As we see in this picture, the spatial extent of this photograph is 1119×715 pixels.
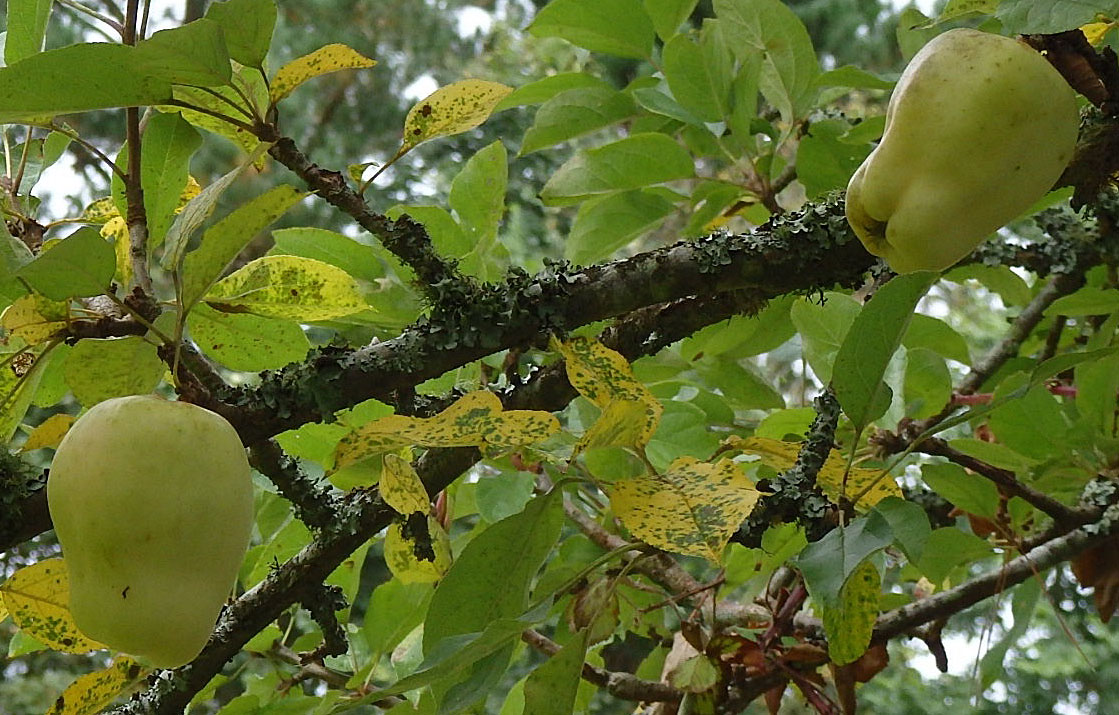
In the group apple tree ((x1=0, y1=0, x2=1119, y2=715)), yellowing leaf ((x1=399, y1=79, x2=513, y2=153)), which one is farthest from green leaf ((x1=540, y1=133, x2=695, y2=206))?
yellowing leaf ((x1=399, y1=79, x2=513, y2=153))

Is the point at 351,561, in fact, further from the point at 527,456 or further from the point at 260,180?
the point at 260,180

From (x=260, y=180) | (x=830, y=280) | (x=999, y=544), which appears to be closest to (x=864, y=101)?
(x=260, y=180)

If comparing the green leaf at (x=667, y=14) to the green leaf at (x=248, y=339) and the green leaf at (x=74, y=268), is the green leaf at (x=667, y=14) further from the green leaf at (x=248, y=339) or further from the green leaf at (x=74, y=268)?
the green leaf at (x=74, y=268)

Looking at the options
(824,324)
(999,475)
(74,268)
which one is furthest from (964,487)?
(74,268)

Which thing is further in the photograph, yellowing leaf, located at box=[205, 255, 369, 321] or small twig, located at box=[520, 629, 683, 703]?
small twig, located at box=[520, 629, 683, 703]

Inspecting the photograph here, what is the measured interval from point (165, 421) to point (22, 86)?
6.5 inches

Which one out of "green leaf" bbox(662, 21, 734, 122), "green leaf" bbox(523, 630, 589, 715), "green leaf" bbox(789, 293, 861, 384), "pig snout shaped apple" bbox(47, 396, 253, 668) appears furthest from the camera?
"green leaf" bbox(662, 21, 734, 122)

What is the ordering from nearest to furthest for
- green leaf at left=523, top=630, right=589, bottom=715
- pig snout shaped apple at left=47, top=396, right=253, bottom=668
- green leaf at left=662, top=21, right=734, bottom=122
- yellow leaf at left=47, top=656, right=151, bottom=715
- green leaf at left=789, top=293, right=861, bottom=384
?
pig snout shaped apple at left=47, top=396, right=253, bottom=668 < green leaf at left=523, top=630, right=589, bottom=715 < yellow leaf at left=47, top=656, right=151, bottom=715 < green leaf at left=789, top=293, right=861, bottom=384 < green leaf at left=662, top=21, right=734, bottom=122

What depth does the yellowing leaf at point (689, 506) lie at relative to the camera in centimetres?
46

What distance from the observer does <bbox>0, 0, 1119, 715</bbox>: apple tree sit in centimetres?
45

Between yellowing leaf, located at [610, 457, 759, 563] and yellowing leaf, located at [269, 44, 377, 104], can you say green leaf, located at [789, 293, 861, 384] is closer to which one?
yellowing leaf, located at [610, 457, 759, 563]

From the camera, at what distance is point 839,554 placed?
45 centimetres

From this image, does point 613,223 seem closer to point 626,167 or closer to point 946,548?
point 626,167

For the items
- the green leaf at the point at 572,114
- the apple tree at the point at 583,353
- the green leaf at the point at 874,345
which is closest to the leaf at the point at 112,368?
the apple tree at the point at 583,353
